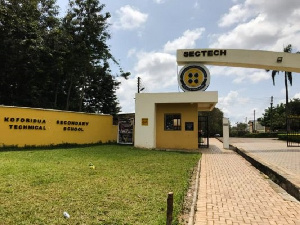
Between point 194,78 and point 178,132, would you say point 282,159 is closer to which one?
point 178,132

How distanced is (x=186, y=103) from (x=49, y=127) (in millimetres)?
7998

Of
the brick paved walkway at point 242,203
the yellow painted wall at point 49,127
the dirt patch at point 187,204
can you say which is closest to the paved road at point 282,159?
the brick paved walkway at point 242,203

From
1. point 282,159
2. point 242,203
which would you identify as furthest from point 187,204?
point 282,159

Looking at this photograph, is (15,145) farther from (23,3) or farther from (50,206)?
(23,3)

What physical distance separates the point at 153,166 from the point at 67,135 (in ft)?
29.9

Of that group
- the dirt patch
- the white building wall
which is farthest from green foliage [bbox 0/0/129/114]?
the dirt patch

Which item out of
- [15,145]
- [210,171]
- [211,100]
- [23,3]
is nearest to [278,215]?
[210,171]

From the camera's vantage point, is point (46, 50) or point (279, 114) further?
point (279, 114)

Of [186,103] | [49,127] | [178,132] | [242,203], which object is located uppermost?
[186,103]

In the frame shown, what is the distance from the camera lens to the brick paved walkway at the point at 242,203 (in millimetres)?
5094

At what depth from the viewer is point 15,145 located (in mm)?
14828

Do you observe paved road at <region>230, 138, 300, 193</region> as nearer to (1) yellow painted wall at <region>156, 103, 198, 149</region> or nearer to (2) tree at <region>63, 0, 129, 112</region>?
(1) yellow painted wall at <region>156, 103, 198, 149</region>

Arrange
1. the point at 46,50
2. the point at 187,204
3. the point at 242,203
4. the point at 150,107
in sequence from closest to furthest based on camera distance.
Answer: the point at 187,204 → the point at 242,203 → the point at 150,107 → the point at 46,50

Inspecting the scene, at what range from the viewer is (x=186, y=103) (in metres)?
18.2
